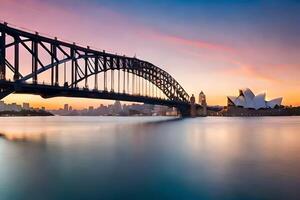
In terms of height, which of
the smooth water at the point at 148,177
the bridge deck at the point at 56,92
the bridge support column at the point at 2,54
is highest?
the bridge support column at the point at 2,54

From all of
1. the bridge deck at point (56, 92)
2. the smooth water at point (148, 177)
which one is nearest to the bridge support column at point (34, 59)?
the bridge deck at point (56, 92)

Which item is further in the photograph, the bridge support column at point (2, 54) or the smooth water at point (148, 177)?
the bridge support column at point (2, 54)

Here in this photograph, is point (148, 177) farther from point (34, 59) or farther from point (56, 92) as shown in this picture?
point (56, 92)

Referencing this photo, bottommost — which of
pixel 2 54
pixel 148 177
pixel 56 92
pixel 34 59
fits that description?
pixel 148 177

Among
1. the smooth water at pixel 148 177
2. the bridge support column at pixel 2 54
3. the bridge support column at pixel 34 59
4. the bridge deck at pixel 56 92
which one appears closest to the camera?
the smooth water at pixel 148 177

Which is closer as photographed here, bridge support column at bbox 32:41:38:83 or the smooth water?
the smooth water

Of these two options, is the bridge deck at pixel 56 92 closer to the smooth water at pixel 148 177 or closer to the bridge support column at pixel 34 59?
the bridge support column at pixel 34 59

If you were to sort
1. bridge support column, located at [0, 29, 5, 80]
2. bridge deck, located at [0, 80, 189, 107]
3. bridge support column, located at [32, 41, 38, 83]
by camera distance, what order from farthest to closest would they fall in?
bridge support column, located at [32, 41, 38, 83] → bridge deck, located at [0, 80, 189, 107] → bridge support column, located at [0, 29, 5, 80]

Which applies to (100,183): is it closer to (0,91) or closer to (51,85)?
(0,91)

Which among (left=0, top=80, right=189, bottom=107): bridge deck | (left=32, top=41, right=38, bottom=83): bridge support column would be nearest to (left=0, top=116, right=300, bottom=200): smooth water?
(left=0, top=80, right=189, bottom=107): bridge deck

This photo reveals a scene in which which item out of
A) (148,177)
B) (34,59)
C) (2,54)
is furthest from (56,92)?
(148,177)

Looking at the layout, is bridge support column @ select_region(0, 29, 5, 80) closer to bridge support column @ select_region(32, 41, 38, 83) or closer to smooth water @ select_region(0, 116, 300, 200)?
bridge support column @ select_region(32, 41, 38, 83)
